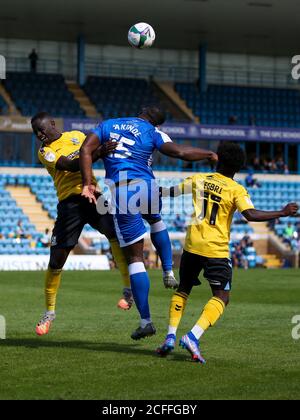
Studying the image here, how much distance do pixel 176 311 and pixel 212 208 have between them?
1098 mm

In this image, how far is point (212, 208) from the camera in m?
8.84

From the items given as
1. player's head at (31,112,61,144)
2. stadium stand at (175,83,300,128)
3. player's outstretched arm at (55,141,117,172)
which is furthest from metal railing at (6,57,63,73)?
player's outstretched arm at (55,141,117,172)

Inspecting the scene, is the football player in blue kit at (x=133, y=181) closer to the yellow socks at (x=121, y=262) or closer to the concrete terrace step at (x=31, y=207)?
the yellow socks at (x=121, y=262)

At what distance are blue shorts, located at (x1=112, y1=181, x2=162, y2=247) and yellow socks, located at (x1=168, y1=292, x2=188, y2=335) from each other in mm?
770

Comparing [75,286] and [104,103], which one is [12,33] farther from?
[75,286]

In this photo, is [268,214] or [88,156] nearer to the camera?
[268,214]

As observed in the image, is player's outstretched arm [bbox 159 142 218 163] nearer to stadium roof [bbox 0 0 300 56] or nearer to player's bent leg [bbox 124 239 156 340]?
player's bent leg [bbox 124 239 156 340]

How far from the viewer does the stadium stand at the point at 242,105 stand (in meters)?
46.2

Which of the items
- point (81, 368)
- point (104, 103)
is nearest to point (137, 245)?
point (81, 368)

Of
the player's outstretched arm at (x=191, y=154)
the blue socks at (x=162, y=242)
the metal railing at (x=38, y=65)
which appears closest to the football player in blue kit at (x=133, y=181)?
the player's outstretched arm at (x=191, y=154)

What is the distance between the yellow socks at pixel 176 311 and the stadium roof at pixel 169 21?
101ft

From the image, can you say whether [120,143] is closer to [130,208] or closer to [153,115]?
[153,115]

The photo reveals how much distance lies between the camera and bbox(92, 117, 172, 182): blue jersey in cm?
933

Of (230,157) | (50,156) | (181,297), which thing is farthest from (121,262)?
(230,157)
